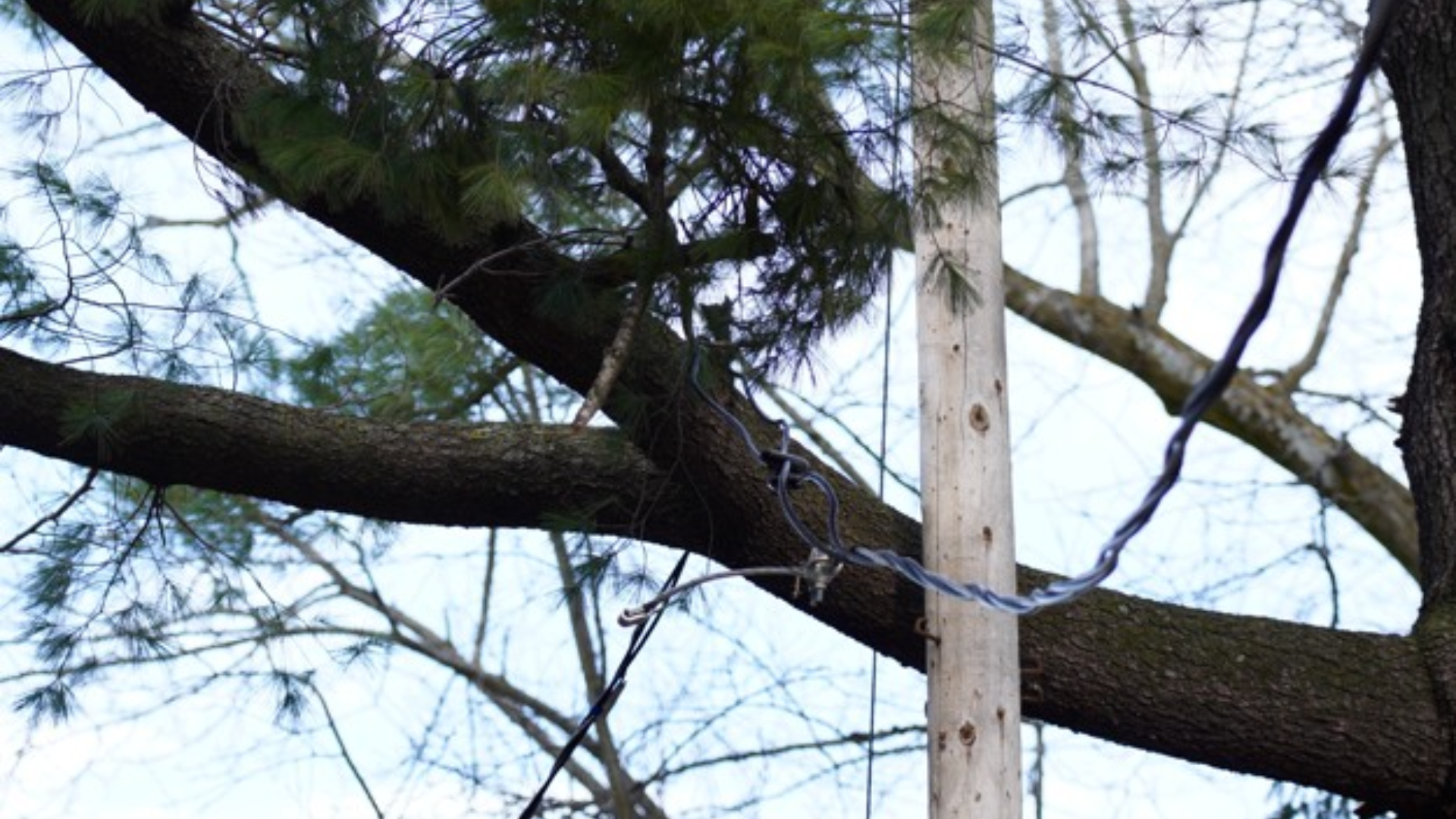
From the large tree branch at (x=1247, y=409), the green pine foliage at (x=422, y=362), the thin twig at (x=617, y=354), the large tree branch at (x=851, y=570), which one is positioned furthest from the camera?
the large tree branch at (x=1247, y=409)

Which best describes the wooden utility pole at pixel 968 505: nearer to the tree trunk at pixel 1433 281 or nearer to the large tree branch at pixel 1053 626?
the large tree branch at pixel 1053 626

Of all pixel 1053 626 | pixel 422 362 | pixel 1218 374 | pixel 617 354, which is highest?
pixel 422 362

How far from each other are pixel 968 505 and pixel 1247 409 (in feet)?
12.8

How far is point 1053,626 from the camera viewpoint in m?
3.86

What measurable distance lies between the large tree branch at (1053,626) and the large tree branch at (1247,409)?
3189 millimetres

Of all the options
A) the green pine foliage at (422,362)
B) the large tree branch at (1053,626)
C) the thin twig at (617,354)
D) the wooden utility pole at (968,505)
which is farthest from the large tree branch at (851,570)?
the green pine foliage at (422,362)

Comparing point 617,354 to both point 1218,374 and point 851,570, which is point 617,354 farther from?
point 1218,374

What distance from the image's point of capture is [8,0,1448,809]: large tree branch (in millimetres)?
3701

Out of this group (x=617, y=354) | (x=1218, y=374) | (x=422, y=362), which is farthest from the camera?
(x=422, y=362)

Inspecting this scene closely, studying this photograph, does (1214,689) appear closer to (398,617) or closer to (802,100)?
(802,100)

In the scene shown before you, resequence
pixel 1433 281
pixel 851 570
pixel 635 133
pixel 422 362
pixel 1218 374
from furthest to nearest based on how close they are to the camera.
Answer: pixel 422 362 < pixel 1433 281 < pixel 851 570 < pixel 635 133 < pixel 1218 374

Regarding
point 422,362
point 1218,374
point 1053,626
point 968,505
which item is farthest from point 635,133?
point 422,362

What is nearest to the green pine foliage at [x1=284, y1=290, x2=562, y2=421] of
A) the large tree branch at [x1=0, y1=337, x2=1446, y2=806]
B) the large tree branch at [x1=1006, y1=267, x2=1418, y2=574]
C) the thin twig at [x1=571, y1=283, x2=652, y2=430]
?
the large tree branch at [x1=1006, y1=267, x2=1418, y2=574]

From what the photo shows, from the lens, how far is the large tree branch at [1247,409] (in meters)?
7.10
